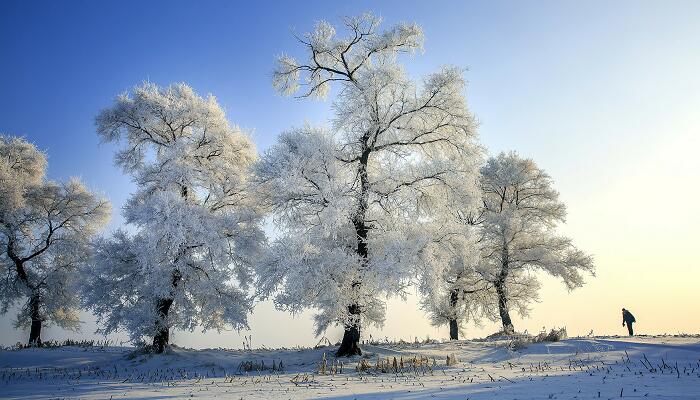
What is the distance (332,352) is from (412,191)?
620 centimetres

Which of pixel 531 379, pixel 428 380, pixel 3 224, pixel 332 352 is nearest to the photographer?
pixel 531 379

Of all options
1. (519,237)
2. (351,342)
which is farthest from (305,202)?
(519,237)

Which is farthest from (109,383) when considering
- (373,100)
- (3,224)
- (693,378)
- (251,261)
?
(3,224)

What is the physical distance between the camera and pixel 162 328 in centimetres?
1709

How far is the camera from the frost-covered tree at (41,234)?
24.0 meters

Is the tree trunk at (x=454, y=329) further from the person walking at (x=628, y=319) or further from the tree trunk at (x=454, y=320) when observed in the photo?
the person walking at (x=628, y=319)

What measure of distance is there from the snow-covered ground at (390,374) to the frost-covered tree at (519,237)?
7.12 m

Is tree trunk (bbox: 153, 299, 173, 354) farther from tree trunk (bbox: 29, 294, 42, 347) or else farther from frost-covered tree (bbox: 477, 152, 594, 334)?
frost-covered tree (bbox: 477, 152, 594, 334)

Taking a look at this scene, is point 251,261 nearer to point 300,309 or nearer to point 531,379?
point 300,309

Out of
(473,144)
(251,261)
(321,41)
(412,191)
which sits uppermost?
(321,41)

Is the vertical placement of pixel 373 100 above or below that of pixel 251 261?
above

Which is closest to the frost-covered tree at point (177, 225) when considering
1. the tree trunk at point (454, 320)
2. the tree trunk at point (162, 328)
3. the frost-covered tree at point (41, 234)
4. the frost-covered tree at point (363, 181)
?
the tree trunk at point (162, 328)

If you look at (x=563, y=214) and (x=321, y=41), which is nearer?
(x=321, y=41)

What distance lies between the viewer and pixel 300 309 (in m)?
14.4
